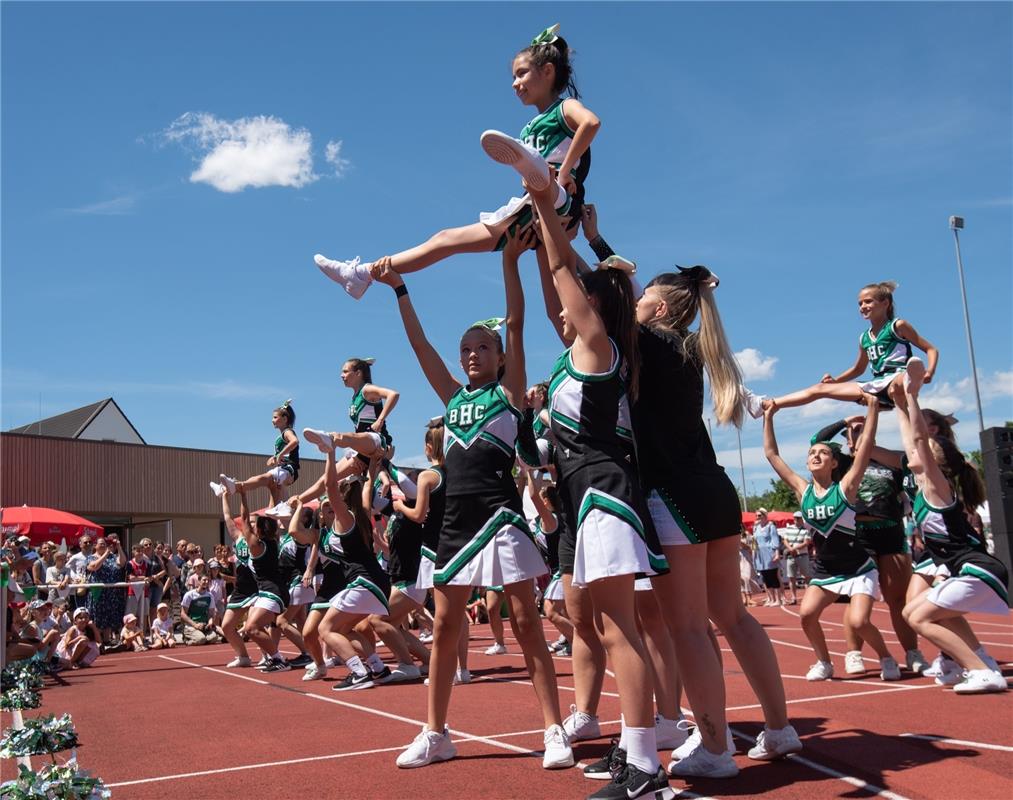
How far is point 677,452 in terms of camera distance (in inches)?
161

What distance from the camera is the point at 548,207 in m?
3.96

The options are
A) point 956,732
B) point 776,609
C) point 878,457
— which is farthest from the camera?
point 776,609

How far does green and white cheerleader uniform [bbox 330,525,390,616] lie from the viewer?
8.74m

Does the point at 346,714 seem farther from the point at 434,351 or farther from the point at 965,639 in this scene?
the point at 965,639

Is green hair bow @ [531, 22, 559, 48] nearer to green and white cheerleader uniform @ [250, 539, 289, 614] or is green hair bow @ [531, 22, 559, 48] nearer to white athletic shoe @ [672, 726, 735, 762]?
white athletic shoe @ [672, 726, 735, 762]

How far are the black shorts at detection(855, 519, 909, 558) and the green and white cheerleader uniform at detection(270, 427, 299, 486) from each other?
7618mm

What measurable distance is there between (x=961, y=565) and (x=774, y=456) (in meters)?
1.60

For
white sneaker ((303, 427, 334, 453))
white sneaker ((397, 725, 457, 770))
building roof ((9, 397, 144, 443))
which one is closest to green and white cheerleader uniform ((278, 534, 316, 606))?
white sneaker ((303, 427, 334, 453))

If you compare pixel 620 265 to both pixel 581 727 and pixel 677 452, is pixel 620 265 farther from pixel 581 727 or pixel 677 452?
pixel 581 727

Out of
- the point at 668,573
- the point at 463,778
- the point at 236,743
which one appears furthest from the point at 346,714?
the point at 668,573

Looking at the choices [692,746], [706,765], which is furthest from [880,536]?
[706,765]

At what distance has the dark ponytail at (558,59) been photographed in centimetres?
536

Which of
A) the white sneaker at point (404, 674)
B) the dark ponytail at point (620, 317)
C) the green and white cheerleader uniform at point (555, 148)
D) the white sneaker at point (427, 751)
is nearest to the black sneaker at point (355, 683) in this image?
the white sneaker at point (404, 674)

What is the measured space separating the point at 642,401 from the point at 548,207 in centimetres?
97
